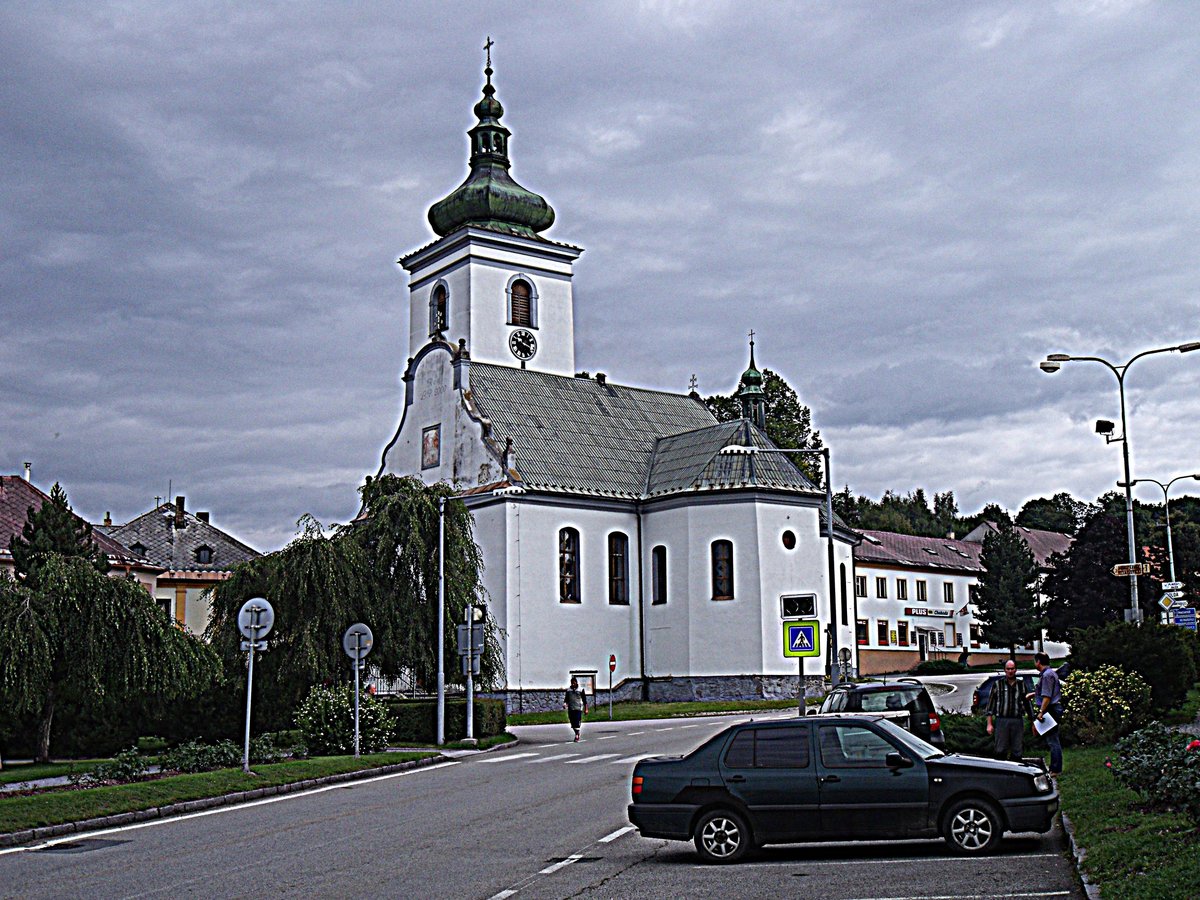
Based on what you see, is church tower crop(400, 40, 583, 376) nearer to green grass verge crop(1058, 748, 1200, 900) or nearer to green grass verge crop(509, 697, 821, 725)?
green grass verge crop(509, 697, 821, 725)

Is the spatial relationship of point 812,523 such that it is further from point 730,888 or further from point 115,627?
point 730,888

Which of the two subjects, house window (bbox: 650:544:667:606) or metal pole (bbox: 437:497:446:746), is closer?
metal pole (bbox: 437:497:446:746)

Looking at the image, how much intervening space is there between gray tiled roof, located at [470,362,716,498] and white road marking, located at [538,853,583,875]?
38003 millimetres

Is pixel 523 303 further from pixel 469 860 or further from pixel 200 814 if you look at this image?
pixel 469 860

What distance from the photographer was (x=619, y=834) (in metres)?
15.5

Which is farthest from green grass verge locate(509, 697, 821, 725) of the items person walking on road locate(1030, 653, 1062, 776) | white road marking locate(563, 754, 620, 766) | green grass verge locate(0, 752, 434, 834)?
person walking on road locate(1030, 653, 1062, 776)

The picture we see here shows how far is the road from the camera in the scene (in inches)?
460

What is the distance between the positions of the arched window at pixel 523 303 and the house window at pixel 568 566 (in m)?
13.1

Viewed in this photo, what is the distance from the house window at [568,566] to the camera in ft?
172

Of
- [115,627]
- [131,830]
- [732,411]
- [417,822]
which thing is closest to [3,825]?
[131,830]

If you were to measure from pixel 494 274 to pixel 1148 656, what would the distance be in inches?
1611

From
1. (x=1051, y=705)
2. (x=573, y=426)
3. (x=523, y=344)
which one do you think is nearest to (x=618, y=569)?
(x=573, y=426)

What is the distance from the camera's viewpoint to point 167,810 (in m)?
18.8

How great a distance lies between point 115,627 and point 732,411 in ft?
157
